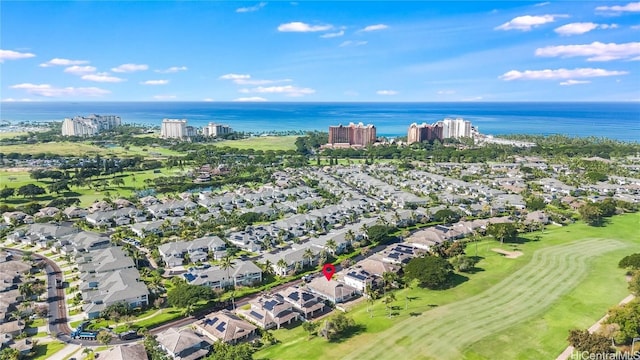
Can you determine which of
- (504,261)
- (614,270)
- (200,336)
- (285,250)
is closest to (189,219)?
(285,250)

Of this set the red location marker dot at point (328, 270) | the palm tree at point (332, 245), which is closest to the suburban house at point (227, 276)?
the red location marker dot at point (328, 270)

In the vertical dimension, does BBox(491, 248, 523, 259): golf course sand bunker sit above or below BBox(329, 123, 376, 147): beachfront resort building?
below

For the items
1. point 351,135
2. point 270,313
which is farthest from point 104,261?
point 351,135

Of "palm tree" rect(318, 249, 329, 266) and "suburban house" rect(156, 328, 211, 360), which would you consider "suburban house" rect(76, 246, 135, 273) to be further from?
"palm tree" rect(318, 249, 329, 266)

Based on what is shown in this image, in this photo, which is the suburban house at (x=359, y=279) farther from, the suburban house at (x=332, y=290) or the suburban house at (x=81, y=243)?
the suburban house at (x=81, y=243)

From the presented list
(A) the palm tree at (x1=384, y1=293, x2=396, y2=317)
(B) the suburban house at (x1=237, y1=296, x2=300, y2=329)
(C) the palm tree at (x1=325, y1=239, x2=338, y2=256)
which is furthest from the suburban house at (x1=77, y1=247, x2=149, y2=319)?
(A) the palm tree at (x1=384, y1=293, x2=396, y2=317)

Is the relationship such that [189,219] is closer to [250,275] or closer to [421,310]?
[250,275]
